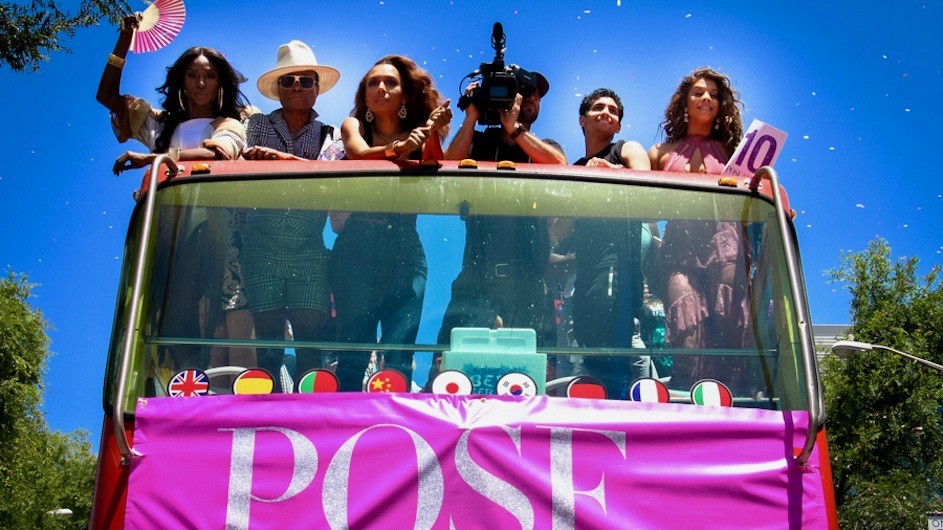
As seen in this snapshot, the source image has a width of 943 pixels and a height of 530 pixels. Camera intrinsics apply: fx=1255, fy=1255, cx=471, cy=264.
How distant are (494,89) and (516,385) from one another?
81.2 inches

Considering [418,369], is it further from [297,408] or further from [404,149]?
[404,149]

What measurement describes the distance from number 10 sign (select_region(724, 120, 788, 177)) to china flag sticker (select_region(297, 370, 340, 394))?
2285 mm

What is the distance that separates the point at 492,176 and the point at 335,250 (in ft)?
2.72

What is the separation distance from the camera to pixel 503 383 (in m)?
5.04

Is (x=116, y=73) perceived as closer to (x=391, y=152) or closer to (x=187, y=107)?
(x=187, y=107)

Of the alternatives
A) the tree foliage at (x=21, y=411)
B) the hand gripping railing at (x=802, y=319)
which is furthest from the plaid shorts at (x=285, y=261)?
the tree foliage at (x=21, y=411)

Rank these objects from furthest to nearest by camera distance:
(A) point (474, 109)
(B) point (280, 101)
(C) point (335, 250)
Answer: (B) point (280, 101)
(A) point (474, 109)
(C) point (335, 250)

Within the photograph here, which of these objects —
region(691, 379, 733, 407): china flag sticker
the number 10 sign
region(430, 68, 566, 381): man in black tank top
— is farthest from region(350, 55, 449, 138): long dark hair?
region(691, 379, 733, 407): china flag sticker

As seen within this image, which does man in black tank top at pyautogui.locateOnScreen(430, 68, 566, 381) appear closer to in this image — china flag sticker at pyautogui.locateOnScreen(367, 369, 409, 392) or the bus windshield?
the bus windshield

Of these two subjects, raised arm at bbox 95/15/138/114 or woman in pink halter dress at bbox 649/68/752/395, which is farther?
raised arm at bbox 95/15/138/114

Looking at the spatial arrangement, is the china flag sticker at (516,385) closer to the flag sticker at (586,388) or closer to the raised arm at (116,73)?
the flag sticker at (586,388)

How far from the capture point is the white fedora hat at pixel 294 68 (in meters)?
7.52

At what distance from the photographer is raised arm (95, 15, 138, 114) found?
24.6 ft

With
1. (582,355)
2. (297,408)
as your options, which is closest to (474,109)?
(582,355)
